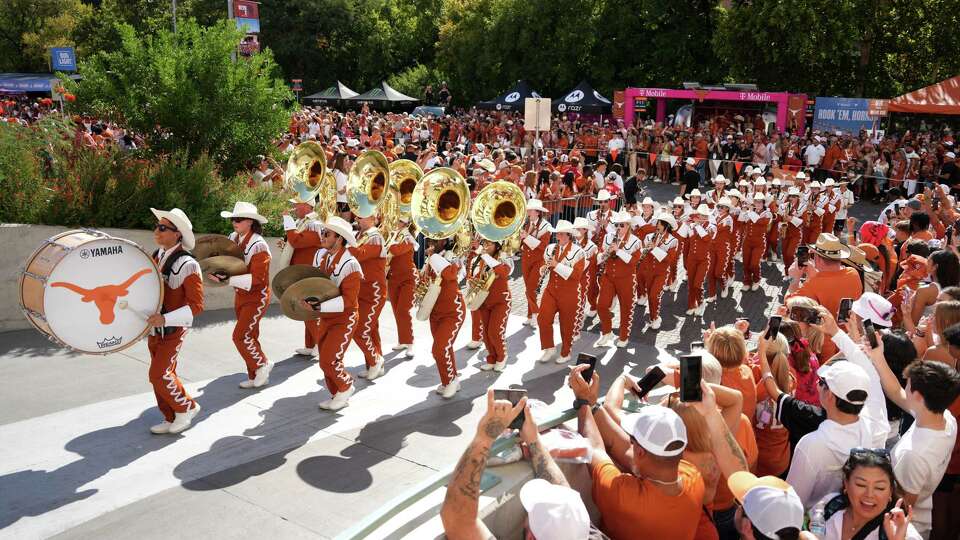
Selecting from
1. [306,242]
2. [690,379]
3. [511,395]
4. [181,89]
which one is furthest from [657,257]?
[511,395]

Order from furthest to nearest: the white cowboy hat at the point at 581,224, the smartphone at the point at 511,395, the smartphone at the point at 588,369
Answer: the white cowboy hat at the point at 581,224, the smartphone at the point at 588,369, the smartphone at the point at 511,395

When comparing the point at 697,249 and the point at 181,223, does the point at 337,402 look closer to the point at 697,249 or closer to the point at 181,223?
the point at 181,223

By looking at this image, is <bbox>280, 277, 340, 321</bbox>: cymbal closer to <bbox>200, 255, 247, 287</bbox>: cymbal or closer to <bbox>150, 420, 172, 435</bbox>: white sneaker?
<bbox>200, 255, 247, 287</bbox>: cymbal

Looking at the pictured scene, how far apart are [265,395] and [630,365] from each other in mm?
4401

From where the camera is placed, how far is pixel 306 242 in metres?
8.64

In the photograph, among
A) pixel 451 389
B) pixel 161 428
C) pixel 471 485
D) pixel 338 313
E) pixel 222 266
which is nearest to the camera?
pixel 471 485

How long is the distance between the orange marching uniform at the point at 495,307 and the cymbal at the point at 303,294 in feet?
6.80

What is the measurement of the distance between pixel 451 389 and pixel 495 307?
1190 millimetres

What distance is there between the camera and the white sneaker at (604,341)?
10.1 metres

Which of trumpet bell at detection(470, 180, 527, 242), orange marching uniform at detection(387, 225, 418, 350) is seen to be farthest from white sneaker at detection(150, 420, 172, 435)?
trumpet bell at detection(470, 180, 527, 242)

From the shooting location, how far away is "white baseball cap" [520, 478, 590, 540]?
9.29 ft

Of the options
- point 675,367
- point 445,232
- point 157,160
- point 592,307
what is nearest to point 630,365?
point 592,307

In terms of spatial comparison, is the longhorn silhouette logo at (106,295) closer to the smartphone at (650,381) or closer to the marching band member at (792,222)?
the smartphone at (650,381)

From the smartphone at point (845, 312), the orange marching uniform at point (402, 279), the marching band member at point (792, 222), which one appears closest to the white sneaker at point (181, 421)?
the orange marching uniform at point (402, 279)
